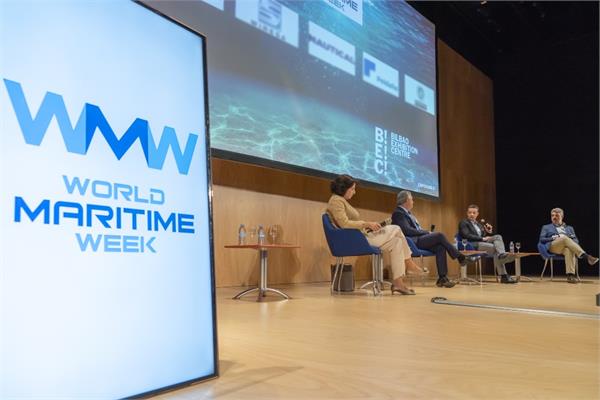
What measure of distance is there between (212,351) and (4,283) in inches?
21.3

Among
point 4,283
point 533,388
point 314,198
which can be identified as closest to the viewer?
point 4,283

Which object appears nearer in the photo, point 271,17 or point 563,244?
point 271,17

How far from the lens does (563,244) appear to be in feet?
22.4

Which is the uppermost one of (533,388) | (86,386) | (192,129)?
(192,129)

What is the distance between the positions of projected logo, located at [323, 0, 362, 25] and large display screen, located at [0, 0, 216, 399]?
4.43 m

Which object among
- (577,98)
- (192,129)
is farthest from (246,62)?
(577,98)

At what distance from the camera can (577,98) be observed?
9.18m

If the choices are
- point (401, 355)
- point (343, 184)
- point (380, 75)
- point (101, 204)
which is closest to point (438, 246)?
point (343, 184)

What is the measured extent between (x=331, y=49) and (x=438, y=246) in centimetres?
231

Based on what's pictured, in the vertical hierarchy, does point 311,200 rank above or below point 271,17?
below

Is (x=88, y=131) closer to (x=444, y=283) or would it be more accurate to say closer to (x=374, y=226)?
(x=374, y=226)

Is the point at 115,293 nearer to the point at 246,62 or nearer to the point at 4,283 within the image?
the point at 4,283

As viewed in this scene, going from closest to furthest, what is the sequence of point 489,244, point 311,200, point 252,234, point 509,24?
point 252,234 < point 311,200 < point 489,244 < point 509,24

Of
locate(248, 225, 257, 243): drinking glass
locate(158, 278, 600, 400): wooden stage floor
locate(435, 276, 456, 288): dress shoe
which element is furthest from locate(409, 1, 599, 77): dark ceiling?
locate(158, 278, 600, 400): wooden stage floor
